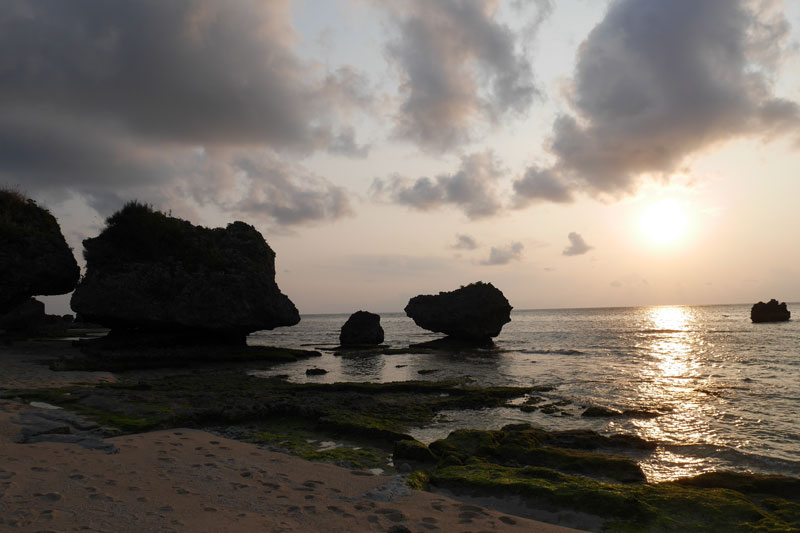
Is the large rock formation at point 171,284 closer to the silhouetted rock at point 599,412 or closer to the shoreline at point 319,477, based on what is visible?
the shoreline at point 319,477

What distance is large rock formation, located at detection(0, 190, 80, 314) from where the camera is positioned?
28.7 meters

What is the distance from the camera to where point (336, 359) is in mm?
37219

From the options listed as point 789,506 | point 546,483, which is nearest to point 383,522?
point 546,483

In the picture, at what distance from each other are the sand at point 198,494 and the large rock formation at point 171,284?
74.7 ft

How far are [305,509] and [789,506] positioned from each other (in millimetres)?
7718

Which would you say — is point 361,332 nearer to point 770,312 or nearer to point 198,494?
point 198,494

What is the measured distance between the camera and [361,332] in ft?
166

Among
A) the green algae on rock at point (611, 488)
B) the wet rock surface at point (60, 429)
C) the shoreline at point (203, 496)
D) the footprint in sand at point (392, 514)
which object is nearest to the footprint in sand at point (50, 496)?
the shoreline at point (203, 496)

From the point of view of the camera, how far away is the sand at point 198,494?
18.9 ft

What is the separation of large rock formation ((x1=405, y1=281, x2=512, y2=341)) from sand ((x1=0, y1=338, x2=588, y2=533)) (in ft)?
126

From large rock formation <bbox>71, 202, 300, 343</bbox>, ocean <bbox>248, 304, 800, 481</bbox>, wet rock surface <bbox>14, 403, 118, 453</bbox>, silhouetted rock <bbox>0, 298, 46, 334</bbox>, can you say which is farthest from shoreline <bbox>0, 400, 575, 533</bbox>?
silhouetted rock <bbox>0, 298, 46, 334</bbox>

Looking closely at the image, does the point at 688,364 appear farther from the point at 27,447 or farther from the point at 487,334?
the point at 27,447

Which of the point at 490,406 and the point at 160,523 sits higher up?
the point at 160,523

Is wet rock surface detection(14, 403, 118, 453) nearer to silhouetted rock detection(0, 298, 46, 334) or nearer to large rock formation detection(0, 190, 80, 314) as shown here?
large rock formation detection(0, 190, 80, 314)
